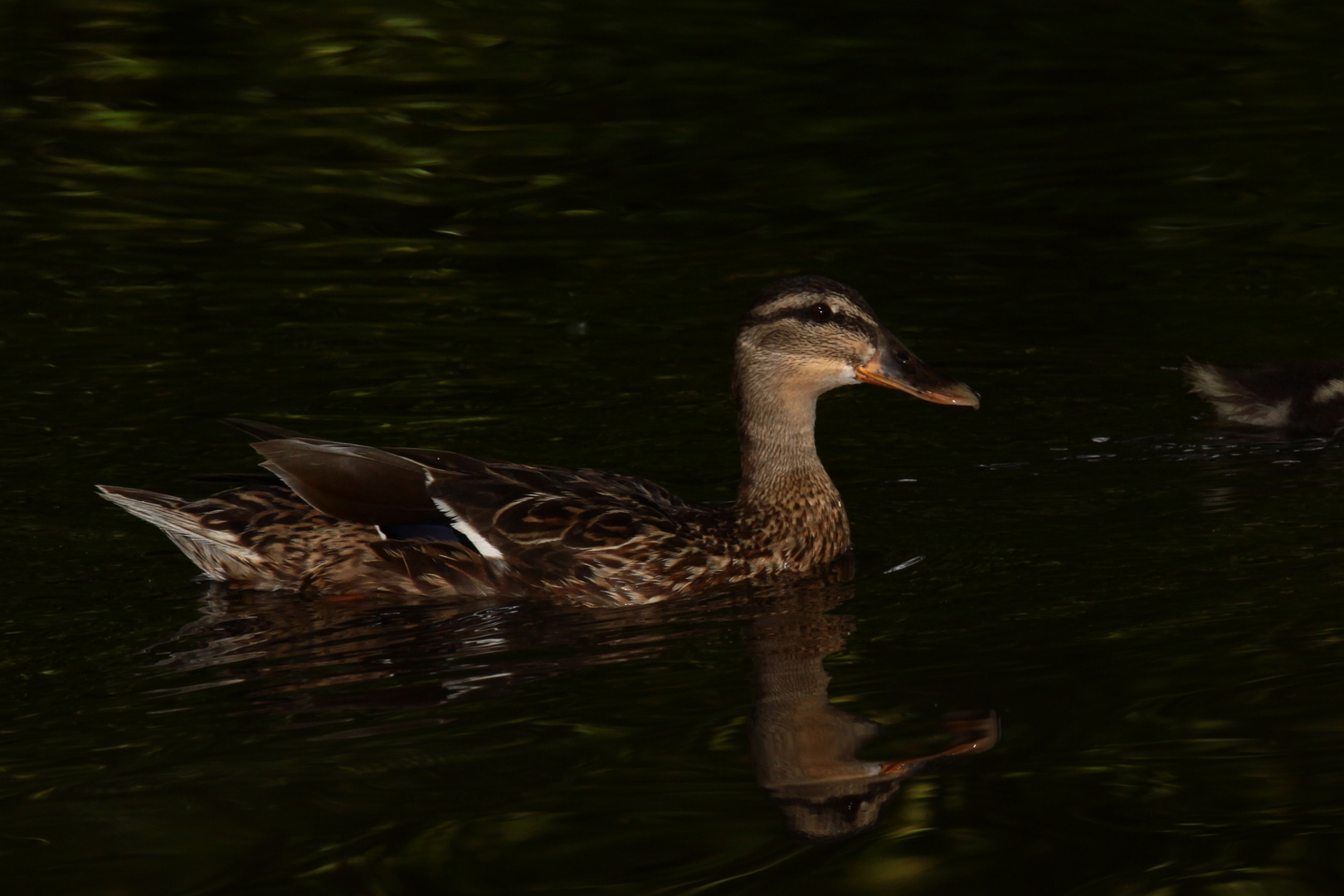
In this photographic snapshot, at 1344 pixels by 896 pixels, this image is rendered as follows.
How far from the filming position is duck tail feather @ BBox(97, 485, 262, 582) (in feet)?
20.5

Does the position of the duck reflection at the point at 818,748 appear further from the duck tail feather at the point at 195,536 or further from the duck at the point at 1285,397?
the duck at the point at 1285,397

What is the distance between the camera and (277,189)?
12203mm

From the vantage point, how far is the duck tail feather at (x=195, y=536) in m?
6.23

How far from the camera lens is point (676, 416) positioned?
8.22 metres

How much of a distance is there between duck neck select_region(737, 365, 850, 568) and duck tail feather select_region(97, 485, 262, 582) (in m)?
1.64

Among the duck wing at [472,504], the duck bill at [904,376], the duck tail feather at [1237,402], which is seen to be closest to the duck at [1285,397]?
the duck tail feather at [1237,402]

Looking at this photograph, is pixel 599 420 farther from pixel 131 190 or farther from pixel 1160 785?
pixel 131 190

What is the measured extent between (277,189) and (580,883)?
9024 mm

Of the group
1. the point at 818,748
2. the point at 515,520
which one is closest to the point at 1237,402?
the point at 515,520

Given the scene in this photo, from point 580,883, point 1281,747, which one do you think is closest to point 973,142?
point 1281,747

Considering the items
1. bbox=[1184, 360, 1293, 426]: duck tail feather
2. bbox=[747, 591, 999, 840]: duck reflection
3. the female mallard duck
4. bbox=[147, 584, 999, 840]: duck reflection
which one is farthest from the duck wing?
bbox=[1184, 360, 1293, 426]: duck tail feather

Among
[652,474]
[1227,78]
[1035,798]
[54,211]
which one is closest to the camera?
[1035,798]

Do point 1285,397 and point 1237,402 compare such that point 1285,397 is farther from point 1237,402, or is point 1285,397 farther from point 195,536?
point 195,536

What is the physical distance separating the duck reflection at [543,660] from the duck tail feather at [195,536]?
0.11 metres
